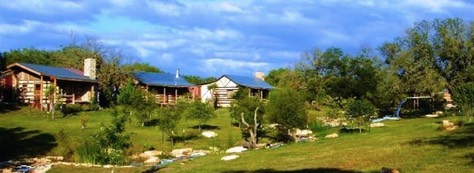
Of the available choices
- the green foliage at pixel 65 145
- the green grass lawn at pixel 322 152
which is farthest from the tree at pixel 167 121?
the green foliage at pixel 65 145

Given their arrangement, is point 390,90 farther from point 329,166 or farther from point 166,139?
point 329,166

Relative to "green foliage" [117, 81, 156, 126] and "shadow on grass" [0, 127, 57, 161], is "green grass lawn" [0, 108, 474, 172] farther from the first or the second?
"green foliage" [117, 81, 156, 126]

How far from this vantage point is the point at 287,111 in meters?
27.9

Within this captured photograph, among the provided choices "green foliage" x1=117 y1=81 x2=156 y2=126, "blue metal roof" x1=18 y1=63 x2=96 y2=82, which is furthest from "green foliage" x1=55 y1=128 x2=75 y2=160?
"blue metal roof" x1=18 y1=63 x2=96 y2=82

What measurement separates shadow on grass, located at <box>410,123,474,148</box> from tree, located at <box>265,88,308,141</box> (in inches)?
340

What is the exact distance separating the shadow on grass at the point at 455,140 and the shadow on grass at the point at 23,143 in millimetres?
16603

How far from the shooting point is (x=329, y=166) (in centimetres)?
1473

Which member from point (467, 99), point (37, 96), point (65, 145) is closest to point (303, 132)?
point (467, 99)

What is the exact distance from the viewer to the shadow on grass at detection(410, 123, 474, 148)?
1644cm

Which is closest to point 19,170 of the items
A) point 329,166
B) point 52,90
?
point 329,166

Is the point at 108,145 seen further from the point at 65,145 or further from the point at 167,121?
the point at 167,121

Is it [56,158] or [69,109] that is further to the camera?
[69,109]

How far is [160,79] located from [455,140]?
135ft

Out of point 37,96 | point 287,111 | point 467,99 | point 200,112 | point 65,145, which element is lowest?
point 65,145
